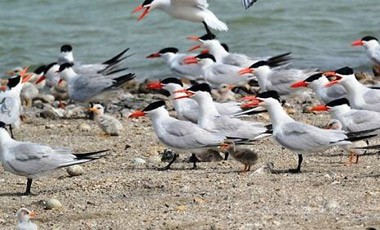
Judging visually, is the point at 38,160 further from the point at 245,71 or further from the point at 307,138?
the point at 245,71

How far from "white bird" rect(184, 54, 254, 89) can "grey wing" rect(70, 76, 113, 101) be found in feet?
3.88

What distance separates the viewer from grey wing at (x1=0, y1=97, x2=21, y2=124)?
9844mm

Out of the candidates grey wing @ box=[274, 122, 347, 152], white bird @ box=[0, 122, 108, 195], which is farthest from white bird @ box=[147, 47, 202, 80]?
white bird @ box=[0, 122, 108, 195]

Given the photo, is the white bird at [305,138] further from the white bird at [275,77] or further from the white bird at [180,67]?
the white bird at [180,67]

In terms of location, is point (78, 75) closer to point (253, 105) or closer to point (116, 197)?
point (253, 105)

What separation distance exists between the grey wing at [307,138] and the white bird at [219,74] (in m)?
4.16

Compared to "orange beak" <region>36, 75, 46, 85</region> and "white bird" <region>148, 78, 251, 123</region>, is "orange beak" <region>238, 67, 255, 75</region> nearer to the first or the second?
"white bird" <region>148, 78, 251, 123</region>

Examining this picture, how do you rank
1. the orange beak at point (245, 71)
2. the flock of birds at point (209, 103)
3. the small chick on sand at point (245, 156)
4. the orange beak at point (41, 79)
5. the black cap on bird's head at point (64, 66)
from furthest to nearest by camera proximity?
the orange beak at point (41, 79)
the black cap on bird's head at point (64, 66)
the orange beak at point (245, 71)
the small chick on sand at point (245, 156)
the flock of birds at point (209, 103)

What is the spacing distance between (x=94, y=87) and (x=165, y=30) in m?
A: 5.55

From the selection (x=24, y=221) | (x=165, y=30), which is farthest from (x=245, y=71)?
(x=24, y=221)

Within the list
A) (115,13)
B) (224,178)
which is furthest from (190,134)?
(115,13)

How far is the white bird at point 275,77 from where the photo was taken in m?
11.0

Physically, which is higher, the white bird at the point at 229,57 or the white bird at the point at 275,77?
the white bird at the point at 275,77

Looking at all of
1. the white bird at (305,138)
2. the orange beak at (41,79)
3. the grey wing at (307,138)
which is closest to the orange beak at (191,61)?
the orange beak at (41,79)
